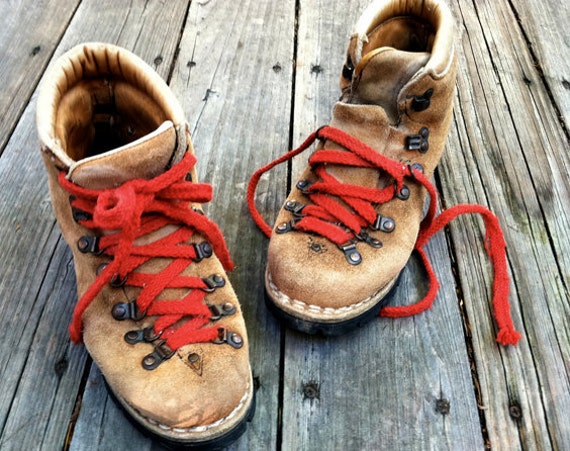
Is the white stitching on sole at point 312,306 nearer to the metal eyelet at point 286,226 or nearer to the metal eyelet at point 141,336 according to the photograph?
the metal eyelet at point 286,226

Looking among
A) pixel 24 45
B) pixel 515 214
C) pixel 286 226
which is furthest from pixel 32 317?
pixel 515 214

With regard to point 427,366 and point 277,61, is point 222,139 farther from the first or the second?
point 427,366

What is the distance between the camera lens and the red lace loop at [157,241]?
34.5 inches

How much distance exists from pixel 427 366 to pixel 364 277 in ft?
0.73

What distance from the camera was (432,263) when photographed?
1229 millimetres

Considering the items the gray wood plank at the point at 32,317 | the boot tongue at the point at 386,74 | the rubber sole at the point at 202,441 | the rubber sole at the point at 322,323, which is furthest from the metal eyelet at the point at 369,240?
the gray wood plank at the point at 32,317

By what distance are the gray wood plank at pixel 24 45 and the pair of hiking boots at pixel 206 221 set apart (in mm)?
595

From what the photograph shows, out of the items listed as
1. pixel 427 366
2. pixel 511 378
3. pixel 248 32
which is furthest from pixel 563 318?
pixel 248 32

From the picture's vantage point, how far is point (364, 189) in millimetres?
1097

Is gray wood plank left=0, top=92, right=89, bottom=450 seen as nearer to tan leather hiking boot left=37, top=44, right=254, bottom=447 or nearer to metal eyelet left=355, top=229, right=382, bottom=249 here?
tan leather hiking boot left=37, top=44, right=254, bottom=447

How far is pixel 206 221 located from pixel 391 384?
0.46 meters

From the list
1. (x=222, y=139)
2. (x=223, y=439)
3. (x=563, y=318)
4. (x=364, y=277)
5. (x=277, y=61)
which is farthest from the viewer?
(x=277, y=61)

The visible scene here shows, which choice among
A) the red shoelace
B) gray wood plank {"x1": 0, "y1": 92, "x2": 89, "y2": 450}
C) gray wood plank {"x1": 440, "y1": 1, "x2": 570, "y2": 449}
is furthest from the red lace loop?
gray wood plank {"x1": 440, "y1": 1, "x2": 570, "y2": 449}

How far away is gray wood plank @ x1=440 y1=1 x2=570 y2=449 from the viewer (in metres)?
1.03
